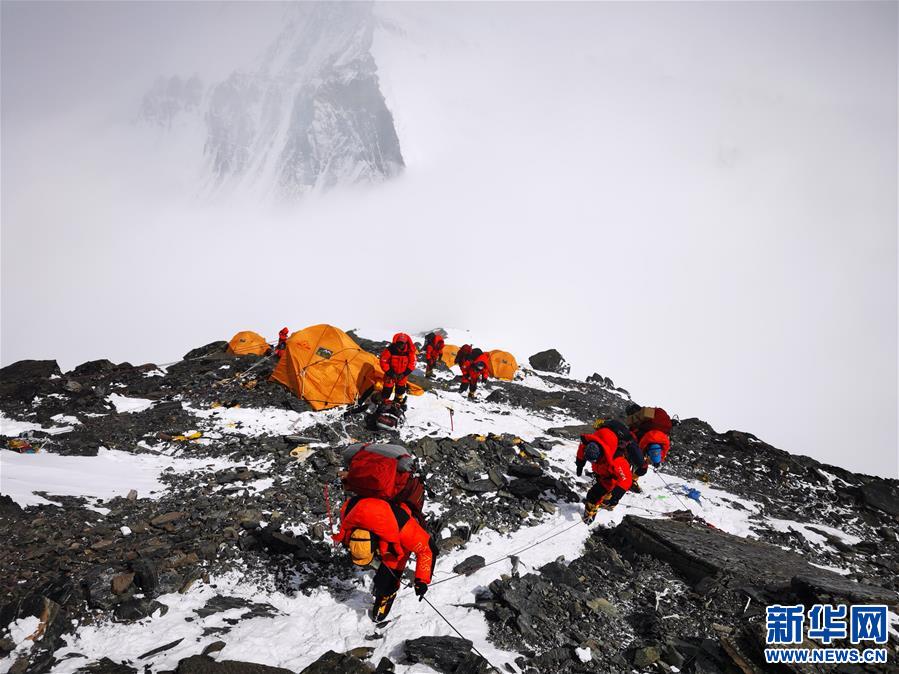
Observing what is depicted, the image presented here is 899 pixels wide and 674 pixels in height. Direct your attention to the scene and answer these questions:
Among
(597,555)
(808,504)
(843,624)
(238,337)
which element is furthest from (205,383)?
(808,504)

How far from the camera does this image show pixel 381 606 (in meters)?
4.38

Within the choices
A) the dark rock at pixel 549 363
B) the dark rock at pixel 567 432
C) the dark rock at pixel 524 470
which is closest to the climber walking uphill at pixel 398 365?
the dark rock at pixel 524 470

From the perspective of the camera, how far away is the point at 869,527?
8867mm

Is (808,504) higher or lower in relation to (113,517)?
lower

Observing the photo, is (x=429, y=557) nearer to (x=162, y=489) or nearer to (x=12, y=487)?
(x=162, y=489)

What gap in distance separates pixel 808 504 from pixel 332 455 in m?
11.8

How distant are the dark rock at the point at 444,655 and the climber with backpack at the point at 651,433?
4347 millimetres

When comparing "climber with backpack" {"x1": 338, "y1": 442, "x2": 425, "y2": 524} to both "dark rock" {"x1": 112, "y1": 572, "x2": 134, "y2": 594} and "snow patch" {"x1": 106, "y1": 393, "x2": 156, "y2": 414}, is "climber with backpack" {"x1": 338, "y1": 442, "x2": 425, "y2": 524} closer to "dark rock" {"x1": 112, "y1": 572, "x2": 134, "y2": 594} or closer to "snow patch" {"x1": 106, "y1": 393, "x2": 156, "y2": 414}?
"dark rock" {"x1": 112, "y1": 572, "x2": 134, "y2": 594}

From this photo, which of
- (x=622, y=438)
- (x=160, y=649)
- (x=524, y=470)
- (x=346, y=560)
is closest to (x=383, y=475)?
(x=346, y=560)

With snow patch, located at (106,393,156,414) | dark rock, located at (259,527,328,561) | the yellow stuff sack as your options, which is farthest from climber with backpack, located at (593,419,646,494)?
snow patch, located at (106,393,156,414)

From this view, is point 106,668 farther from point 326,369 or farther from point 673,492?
point 673,492

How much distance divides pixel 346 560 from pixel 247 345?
15771mm

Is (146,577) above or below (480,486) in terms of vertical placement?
above

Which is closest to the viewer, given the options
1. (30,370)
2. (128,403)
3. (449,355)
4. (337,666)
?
(337,666)
